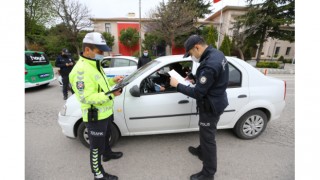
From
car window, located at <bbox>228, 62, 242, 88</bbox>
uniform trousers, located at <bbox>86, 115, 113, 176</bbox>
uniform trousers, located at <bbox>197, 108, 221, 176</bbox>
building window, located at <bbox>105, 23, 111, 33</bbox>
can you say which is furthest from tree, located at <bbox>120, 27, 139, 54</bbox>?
uniform trousers, located at <bbox>197, 108, 221, 176</bbox>

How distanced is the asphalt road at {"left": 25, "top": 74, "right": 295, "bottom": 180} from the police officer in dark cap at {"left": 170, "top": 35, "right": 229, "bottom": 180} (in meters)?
0.42

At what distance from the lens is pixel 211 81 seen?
1.68m

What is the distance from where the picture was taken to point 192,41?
5.96 ft

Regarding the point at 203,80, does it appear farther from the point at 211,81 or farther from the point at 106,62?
the point at 106,62

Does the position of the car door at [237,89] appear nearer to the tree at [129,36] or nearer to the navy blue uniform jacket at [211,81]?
the navy blue uniform jacket at [211,81]

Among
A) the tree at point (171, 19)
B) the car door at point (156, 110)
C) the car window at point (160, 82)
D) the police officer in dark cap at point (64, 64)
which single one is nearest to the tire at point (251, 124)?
the car door at point (156, 110)

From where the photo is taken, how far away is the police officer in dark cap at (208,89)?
1685mm

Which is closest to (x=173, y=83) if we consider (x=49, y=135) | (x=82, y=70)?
(x=82, y=70)

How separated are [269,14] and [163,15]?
33.3ft

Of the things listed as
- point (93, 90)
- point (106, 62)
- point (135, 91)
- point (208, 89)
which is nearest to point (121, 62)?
point (106, 62)

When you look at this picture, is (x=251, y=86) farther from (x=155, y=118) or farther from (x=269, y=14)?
(x=269, y=14)

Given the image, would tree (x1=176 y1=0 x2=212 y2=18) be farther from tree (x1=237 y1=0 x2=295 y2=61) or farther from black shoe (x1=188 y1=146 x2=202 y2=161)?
black shoe (x1=188 y1=146 x2=202 y2=161)

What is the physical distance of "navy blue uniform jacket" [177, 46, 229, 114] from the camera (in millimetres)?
1665

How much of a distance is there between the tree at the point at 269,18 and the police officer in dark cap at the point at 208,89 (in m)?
16.1
